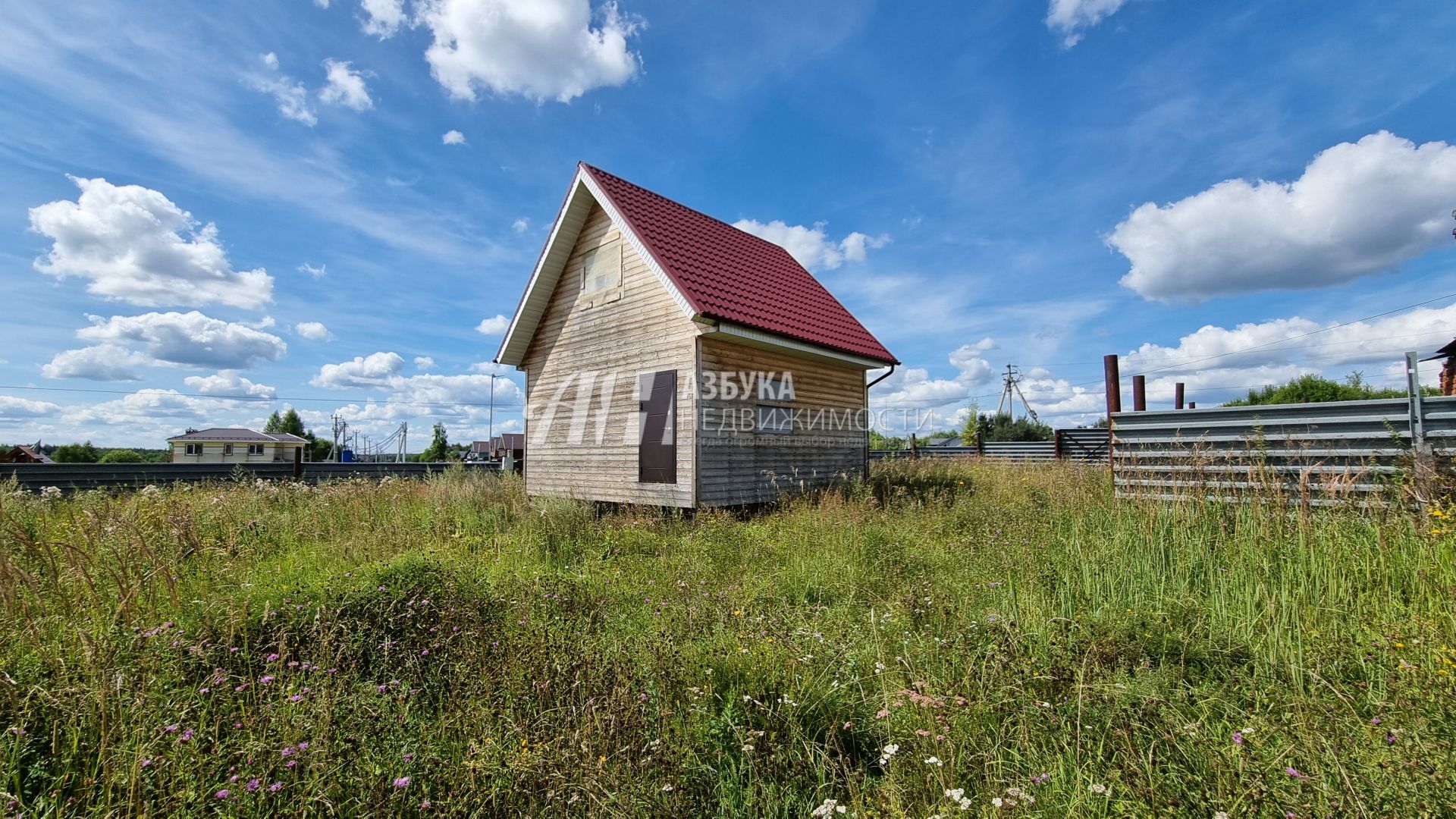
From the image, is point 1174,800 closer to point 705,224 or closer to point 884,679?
point 884,679

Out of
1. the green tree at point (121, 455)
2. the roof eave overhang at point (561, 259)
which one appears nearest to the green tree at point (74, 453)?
the green tree at point (121, 455)

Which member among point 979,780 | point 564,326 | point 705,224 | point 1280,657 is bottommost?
point 979,780

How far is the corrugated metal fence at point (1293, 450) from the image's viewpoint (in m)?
5.46

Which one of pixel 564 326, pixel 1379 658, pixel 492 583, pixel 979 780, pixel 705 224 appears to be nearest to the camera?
pixel 979 780

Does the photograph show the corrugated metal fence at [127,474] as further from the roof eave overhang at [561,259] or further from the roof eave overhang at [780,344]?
the roof eave overhang at [780,344]

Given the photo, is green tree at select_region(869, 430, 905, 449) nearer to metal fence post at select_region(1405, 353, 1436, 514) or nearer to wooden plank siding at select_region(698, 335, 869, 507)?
wooden plank siding at select_region(698, 335, 869, 507)

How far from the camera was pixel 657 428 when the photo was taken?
399 inches

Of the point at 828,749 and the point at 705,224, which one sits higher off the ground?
the point at 705,224

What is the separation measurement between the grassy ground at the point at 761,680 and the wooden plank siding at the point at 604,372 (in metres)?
4.78

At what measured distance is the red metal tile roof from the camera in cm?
997

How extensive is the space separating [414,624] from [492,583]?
1104mm

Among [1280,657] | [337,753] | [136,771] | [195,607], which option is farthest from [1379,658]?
[195,607]

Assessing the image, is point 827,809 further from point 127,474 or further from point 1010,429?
point 1010,429

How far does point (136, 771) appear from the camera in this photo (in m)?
2.14
